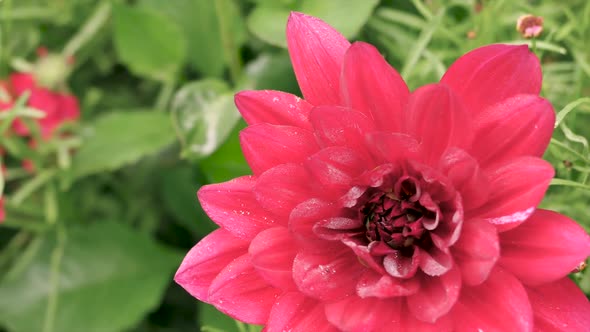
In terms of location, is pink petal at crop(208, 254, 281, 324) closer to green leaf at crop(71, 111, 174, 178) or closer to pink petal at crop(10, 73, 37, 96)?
green leaf at crop(71, 111, 174, 178)

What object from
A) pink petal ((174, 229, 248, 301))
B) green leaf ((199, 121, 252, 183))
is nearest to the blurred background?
green leaf ((199, 121, 252, 183))

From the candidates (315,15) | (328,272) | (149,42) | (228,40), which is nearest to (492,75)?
(328,272)

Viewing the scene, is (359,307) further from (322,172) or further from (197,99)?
(197,99)

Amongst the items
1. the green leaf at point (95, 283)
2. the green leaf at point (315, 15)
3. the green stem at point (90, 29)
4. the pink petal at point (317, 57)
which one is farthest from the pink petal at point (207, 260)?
the green stem at point (90, 29)

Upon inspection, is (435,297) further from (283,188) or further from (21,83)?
(21,83)

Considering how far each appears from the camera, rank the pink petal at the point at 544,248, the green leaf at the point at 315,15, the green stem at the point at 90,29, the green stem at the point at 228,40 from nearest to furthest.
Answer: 1. the pink petal at the point at 544,248
2. the green leaf at the point at 315,15
3. the green stem at the point at 228,40
4. the green stem at the point at 90,29

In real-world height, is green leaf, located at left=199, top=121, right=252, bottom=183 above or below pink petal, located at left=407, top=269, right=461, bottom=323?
below

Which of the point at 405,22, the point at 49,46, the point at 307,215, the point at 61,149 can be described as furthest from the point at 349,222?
the point at 49,46

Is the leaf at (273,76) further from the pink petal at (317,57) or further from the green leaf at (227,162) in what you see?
the pink petal at (317,57)
